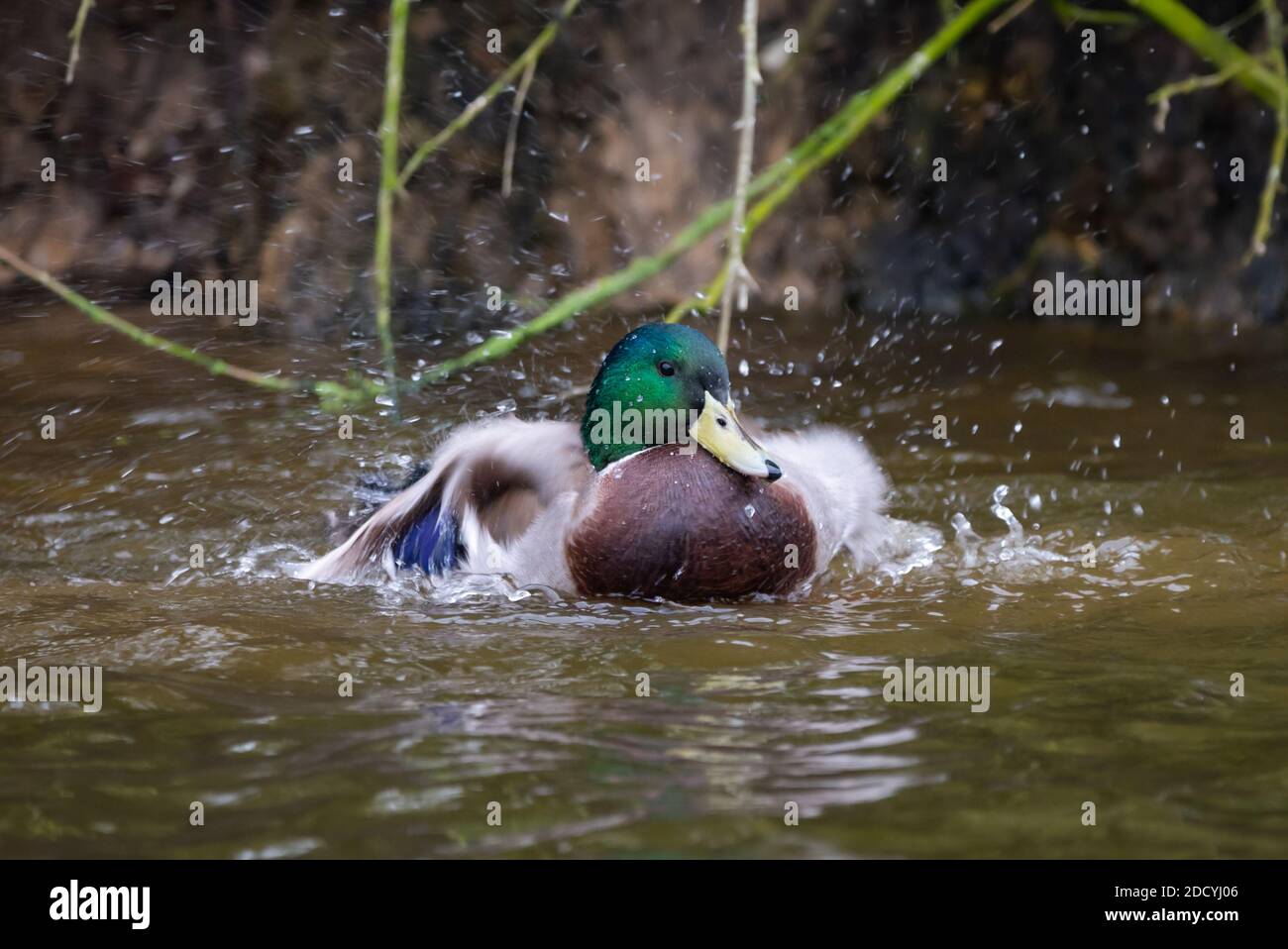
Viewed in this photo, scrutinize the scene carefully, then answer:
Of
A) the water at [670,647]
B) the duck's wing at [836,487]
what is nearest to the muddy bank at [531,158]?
the water at [670,647]

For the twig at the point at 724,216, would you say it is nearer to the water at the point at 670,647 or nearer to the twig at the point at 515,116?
the twig at the point at 515,116

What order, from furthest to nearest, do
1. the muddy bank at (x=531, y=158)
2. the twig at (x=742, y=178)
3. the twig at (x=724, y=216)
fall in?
the muddy bank at (x=531, y=158)
the twig at (x=724, y=216)
the twig at (x=742, y=178)

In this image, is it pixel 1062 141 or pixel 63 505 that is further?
pixel 1062 141

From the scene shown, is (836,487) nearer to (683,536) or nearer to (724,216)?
(683,536)

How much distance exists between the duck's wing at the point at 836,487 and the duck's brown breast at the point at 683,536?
0.24 metres

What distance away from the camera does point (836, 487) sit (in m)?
4.88

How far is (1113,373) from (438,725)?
424 centimetres

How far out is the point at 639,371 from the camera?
4453 millimetres

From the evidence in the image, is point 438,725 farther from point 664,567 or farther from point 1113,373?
point 1113,373

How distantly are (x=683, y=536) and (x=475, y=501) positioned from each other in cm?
73

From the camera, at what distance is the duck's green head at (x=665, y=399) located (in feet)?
14.3

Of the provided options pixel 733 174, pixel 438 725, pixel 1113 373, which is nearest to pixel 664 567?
pixel 438 725

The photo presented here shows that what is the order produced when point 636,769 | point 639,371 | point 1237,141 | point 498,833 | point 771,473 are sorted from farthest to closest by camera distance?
1. point 1237,141
2. point 639,371
3. point 771,473
4. point 636,769
5. point 498,833

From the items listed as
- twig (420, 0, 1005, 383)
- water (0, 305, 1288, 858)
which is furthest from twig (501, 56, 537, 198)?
water (0, 305, 1288, 858)
